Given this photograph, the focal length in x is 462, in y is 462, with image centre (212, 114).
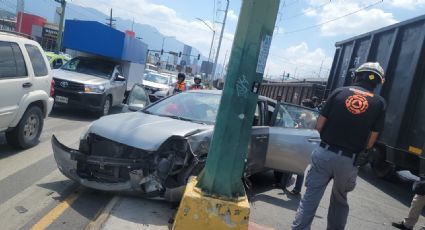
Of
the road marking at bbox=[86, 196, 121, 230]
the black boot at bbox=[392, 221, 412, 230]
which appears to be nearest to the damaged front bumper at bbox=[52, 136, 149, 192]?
the road marking at bbox=[86, 196, 121, 230]

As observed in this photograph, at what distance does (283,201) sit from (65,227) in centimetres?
346

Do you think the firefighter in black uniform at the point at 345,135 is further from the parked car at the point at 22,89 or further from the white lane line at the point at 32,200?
the parked car at the point at 22,89

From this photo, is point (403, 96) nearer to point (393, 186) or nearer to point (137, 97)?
point (393, 186)

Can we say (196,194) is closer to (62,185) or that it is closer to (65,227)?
(65,227)

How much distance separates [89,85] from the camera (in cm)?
1205

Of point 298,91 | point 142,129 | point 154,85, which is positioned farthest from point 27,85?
point 298,91

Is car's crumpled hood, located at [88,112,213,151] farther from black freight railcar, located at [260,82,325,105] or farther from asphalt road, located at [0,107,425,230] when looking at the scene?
black freight railcar, located at [260,82,325,105]

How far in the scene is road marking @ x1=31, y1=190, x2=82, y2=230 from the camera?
4.58 meters

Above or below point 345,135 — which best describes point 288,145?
below

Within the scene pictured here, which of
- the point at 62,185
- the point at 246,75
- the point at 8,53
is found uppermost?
the point at 246,75

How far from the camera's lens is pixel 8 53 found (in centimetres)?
690

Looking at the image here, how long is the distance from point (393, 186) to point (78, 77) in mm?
8335

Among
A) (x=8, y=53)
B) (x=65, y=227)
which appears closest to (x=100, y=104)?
(x=8, y=53)

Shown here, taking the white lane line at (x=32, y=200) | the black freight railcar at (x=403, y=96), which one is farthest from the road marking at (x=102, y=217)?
the black freight railcar at (x=403, y=96)
